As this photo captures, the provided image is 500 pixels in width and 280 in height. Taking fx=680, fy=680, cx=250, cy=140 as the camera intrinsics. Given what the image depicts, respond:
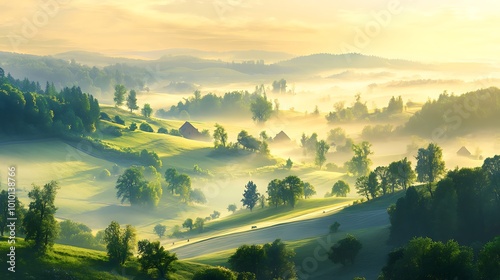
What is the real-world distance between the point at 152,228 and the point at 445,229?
294ft

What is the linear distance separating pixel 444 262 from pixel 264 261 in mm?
32071

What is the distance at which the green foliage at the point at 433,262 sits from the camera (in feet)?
305

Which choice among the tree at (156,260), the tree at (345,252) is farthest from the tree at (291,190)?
the tree at (156,260)

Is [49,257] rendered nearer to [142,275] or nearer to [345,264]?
[142,275]

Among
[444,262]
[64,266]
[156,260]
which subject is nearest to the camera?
[444,262]

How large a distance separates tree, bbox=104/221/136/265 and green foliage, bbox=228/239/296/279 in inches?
698

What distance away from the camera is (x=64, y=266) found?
95.2m

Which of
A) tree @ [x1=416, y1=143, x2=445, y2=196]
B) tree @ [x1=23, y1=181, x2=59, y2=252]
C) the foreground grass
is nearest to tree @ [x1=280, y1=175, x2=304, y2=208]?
tree @ [x1=416, y1=143, x2=445, y2=196]

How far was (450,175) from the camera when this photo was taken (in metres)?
130

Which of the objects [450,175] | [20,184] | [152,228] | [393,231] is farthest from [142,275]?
[20,184]

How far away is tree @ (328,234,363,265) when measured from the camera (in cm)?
12069

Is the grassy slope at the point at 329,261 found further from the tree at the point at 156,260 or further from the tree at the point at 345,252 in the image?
the tree at the point at 156,260

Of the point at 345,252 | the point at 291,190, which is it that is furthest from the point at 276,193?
the point at 345,252

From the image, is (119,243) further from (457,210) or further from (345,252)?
(457,210)
